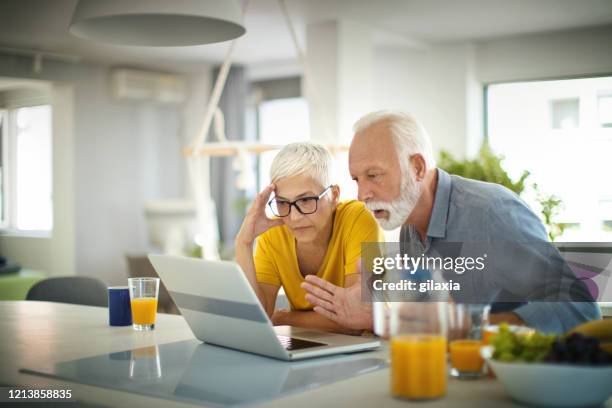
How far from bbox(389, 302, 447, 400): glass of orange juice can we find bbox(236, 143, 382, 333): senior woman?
3.12 feet

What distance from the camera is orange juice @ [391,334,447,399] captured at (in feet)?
4.59

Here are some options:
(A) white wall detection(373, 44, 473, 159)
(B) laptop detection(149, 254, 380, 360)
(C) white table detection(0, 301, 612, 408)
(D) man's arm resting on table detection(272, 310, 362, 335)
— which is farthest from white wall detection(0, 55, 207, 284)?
(B) laptop detection(149, 254, 380, 360)

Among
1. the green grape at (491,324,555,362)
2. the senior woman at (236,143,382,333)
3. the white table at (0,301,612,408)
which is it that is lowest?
the white table at (0,301,612,408)

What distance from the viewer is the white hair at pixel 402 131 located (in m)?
2.38

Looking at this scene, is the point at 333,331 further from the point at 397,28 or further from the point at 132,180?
the point at 132,180

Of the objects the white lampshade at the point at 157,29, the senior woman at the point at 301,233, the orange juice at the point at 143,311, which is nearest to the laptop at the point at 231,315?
the orange juice at the point at 143,311

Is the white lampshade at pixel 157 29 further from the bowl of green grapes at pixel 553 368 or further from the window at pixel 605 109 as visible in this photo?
the window at pixel 605 109

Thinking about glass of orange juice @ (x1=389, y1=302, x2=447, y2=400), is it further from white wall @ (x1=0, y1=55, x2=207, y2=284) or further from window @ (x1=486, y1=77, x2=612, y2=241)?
white wall @ (x1=0, y1=55, x2=207, y2=284)

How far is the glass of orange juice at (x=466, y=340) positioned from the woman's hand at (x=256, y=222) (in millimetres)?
1246

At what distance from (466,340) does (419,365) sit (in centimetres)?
23

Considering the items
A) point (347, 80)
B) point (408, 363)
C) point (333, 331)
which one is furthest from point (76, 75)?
point (408, 363)

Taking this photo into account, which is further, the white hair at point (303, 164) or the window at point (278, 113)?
the window at point (278, 113)

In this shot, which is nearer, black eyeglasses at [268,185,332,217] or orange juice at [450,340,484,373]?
orange juice at [450,340,484,373]

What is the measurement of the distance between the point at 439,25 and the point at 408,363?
20.0 ft
